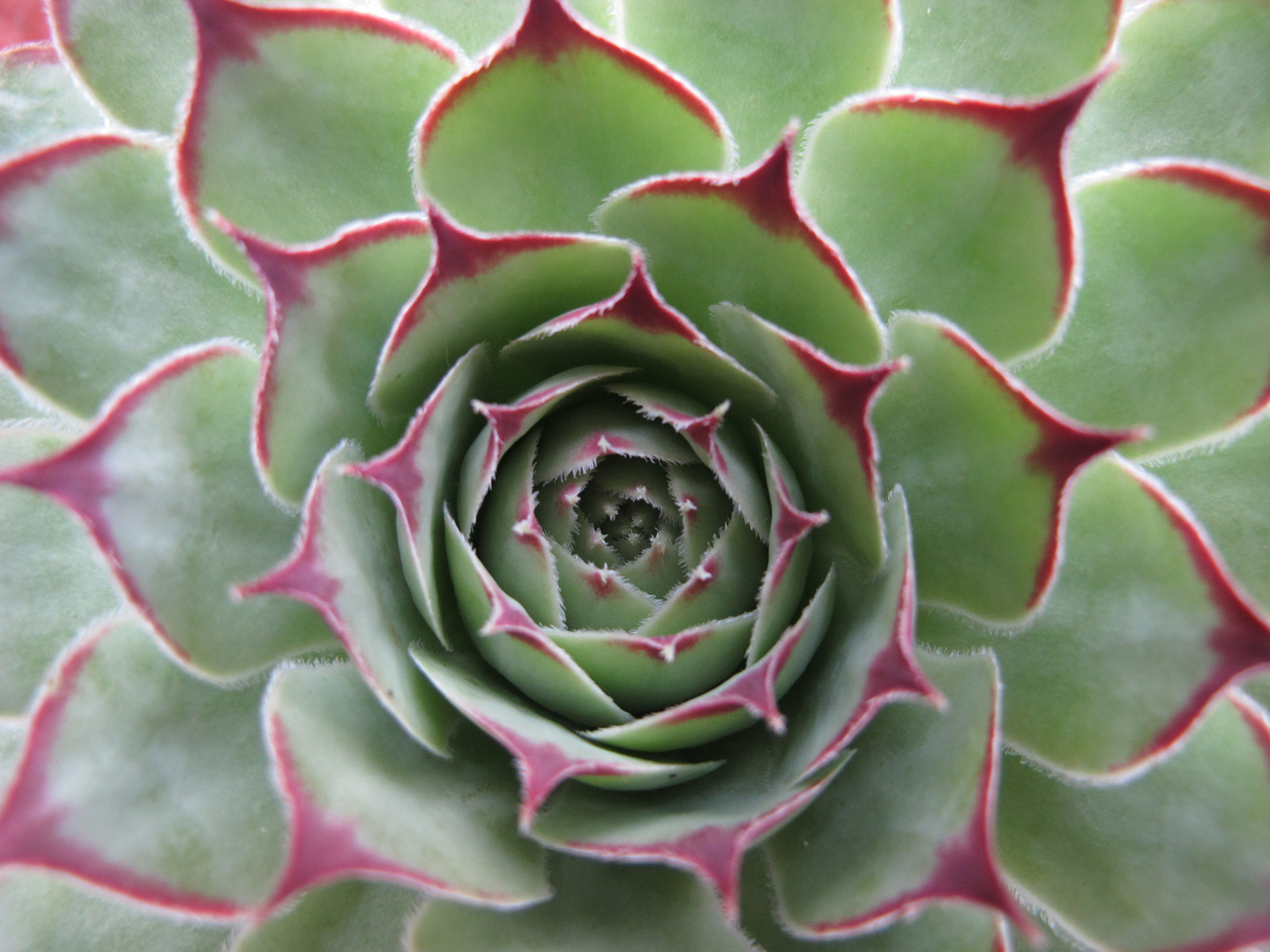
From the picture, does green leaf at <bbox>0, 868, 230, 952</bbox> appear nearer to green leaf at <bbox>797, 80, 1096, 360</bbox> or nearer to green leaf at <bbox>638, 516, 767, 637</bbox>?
green leaf at <bbox>638, 516, 767, 637</bbox>

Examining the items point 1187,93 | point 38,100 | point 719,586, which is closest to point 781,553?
point 719,586

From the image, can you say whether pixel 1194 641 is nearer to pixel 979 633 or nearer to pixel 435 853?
pixel 979 633

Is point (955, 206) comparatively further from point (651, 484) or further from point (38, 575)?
point (38, 575)

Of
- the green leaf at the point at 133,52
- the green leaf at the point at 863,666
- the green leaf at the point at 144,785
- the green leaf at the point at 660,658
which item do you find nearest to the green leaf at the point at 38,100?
the green leaf at the point at 133,52

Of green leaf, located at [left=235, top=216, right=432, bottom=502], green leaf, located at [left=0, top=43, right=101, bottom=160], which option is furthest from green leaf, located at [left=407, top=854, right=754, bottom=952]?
green leaf, located at [left=0, top=43, right=101, bottom=160]

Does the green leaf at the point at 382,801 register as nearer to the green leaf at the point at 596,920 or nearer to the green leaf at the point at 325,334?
the green leaf at the point at 596,920

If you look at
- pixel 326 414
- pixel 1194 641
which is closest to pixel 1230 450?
pixel 1194 641
